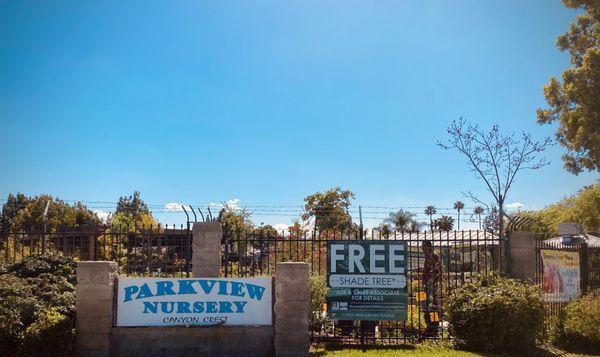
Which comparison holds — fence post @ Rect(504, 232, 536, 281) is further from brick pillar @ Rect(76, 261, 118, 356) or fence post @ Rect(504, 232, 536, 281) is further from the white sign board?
brick pillar @ Rect(76, 261, 118, 356)

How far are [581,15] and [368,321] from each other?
803 inches

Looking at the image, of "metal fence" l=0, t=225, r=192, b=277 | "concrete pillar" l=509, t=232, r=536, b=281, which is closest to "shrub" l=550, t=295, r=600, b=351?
"concrete pillar" l=509, t=232, r=536, b=281

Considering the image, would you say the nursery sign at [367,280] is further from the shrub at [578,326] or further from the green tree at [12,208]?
the green tree at [12,208]

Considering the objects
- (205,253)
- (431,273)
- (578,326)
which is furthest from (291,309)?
(578,326)

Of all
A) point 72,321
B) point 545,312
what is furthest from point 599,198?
point 72,321

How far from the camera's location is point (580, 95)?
2202 cm

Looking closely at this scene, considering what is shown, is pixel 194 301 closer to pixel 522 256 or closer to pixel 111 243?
pixel 111 243

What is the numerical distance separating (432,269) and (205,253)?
5317mm

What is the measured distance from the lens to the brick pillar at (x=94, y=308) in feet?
32.1

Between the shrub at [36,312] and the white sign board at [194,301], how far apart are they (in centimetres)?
105

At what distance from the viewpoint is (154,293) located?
1011 cm

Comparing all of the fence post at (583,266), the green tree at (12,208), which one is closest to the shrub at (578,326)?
the fence post at (583,266)

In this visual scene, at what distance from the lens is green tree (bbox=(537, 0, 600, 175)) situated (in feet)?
71.0

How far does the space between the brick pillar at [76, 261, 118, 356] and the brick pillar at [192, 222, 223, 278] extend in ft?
5.76
